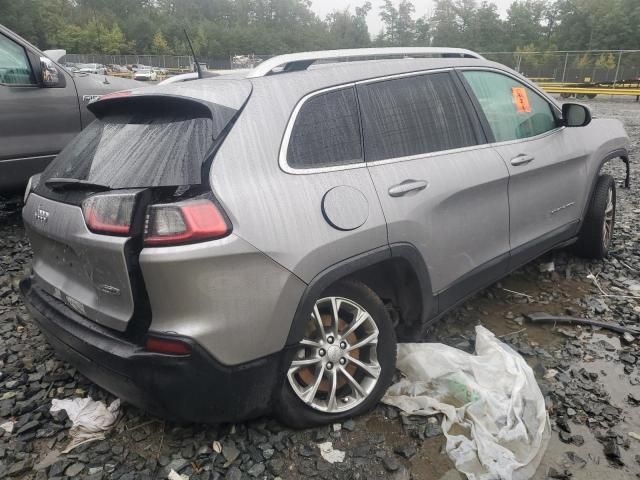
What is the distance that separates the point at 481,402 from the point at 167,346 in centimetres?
150

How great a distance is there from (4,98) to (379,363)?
164 inches

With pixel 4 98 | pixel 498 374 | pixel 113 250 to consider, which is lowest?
pixel 498 374

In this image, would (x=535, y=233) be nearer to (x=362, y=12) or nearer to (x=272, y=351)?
(x=272, y=351)

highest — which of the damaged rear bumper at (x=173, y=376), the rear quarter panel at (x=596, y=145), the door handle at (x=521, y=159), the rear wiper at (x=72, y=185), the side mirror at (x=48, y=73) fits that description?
the side mirror at (x=48, y=73)

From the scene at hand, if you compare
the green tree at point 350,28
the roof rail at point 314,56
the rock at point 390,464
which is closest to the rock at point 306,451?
the rock at point 390,464

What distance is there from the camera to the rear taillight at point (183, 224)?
187 cm

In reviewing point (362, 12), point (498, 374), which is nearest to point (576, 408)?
point (498, 374)

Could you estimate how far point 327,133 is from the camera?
2.31 metres

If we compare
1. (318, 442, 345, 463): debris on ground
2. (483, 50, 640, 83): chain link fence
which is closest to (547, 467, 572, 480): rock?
(318, 442, 345, 463): debris on ground

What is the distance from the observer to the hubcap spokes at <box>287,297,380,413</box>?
2305 mm

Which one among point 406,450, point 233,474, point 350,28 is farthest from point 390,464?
point 350,28

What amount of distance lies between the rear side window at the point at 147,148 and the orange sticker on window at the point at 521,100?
7.57 feet

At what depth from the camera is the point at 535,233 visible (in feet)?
11.5

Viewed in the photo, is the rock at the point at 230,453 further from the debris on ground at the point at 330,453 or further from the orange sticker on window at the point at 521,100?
the orange sticker on window at the point at 521,100
